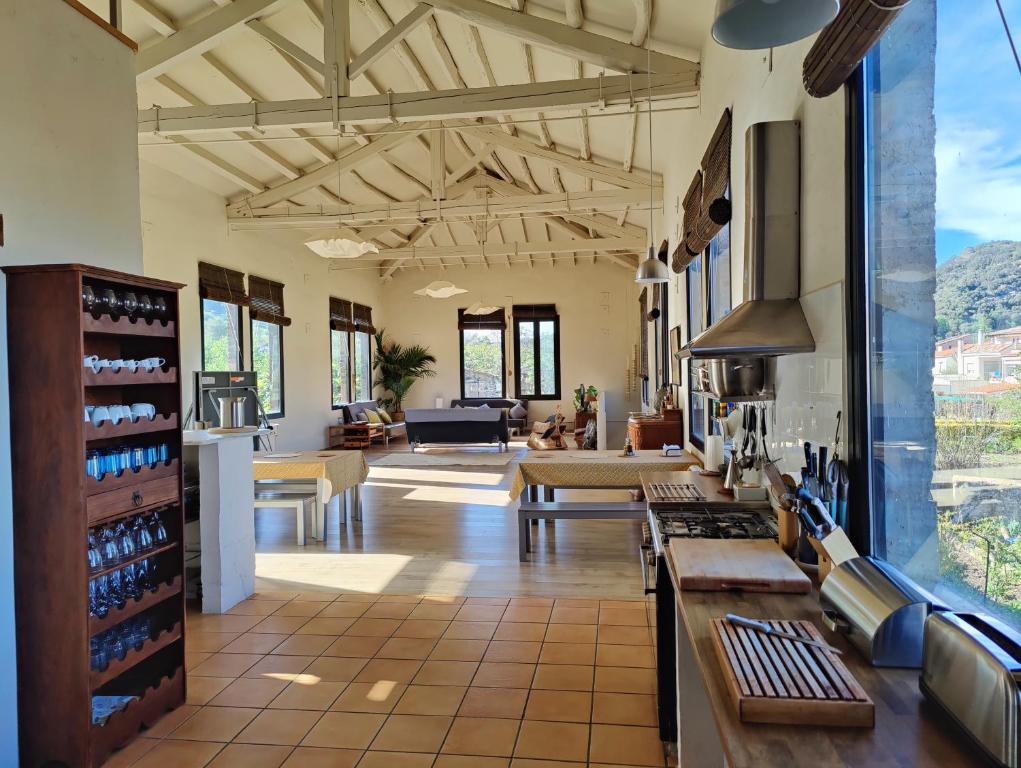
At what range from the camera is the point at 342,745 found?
2.50 meters

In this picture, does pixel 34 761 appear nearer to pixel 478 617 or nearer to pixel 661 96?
pixel 478 617

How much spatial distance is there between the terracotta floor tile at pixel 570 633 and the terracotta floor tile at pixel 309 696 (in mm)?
1082

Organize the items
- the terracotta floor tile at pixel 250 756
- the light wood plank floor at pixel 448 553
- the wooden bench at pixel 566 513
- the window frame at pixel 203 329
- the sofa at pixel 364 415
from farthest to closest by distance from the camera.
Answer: the sofa at pixel 364 415 → the window frame at pixel 203 329 → the wooden bench at pixel 566 513 → the light wood plank floor at pixel 448 553 → the terracotta floor tile at pixel 250 756

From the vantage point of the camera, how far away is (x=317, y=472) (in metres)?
5.46

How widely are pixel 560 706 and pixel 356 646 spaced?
119cm

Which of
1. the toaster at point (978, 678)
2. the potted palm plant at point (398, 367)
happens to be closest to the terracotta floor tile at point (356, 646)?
the toaster at point (978, 678)

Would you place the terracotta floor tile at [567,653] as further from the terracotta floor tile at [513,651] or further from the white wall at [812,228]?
the white wall at [812,228]

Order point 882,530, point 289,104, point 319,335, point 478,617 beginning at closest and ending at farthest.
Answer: point 882,530 → point 478,617 → point 289,104 → point 319,335

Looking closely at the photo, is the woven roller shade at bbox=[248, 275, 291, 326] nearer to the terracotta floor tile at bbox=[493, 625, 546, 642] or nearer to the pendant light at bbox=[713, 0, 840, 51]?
the terracotta floor tile at bbox=[493, 625, 546, 642]

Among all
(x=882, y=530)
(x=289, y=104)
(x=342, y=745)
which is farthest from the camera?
(x=289, y=104)

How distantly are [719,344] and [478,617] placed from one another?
7.61 ft

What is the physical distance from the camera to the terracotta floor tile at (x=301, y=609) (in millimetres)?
3900

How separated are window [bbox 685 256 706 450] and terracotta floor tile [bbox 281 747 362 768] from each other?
3.58m

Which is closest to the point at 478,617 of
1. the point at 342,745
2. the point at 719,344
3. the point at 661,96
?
the point at 342,745
